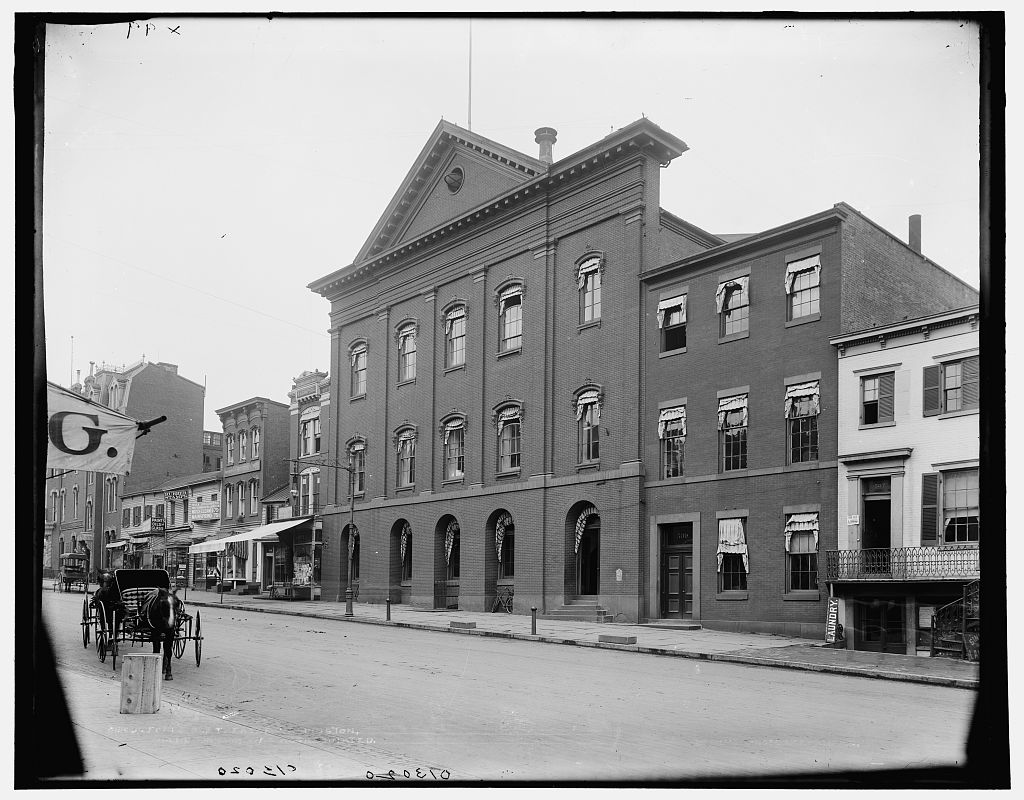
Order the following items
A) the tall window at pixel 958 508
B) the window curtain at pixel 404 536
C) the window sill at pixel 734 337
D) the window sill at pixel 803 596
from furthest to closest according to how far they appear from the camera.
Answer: the window curtain at pixel 404 536 < the window sill at pixel 734 337 < the window sill at pixel 803 596 < the tall window at pixel 958 508

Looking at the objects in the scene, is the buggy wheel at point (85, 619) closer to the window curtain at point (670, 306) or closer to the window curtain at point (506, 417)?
the window curtain at point (670, 306)

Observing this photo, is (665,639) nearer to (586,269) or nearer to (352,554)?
(352,554)

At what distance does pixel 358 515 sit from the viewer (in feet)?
104

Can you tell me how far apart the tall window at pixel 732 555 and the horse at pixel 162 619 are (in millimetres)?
16715

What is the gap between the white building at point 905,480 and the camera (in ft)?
74.2

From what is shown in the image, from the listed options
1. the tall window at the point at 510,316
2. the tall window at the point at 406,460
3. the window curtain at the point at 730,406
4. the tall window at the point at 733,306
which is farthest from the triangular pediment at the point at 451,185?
the window curtain at the point at 730,406

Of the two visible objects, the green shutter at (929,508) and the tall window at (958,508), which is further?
the green shutter at (929,508)

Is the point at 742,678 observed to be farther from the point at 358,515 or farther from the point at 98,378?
the point at 358,515

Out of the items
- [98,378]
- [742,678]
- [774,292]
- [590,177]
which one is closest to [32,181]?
[98,378]

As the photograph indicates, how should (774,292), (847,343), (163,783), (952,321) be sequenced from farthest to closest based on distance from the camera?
(774,292) < (847,343) < (952,321) < (163,783)

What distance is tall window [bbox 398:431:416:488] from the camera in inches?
1379

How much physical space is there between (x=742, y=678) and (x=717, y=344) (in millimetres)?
13177

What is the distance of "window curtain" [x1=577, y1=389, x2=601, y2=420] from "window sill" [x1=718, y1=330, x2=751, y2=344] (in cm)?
493

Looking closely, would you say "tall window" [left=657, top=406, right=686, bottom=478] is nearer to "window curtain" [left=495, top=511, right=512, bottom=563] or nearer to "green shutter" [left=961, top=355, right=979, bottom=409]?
"window curtain" [left=495, top=511, right=512, bottom=563]
